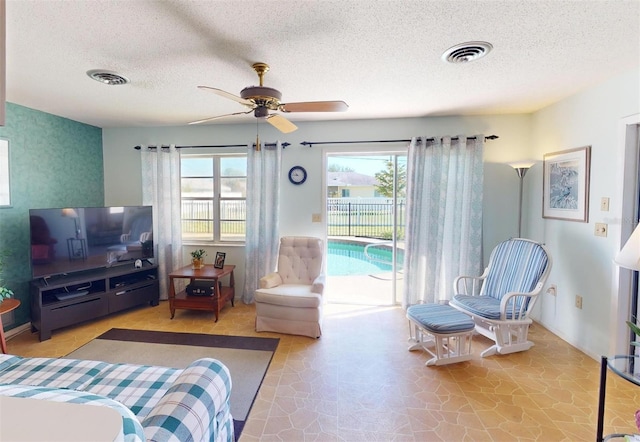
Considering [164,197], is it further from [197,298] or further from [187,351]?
[187,351]

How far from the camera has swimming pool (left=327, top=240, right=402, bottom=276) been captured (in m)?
4.13

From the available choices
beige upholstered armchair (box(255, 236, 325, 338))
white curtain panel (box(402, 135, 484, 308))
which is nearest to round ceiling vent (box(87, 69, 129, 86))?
beige upholstered armchair (box(255, 236, 325, 338))

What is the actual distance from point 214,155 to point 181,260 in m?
1.51

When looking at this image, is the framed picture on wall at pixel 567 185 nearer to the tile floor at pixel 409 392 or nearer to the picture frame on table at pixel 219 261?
the tile floor at pixel 409 392

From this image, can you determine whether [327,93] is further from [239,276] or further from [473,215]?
[239,276]

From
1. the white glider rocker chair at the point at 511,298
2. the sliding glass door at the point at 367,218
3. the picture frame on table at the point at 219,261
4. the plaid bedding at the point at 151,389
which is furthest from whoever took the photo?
the sliding glass door at the point at 367,218

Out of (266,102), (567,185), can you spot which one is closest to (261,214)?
(266,102)

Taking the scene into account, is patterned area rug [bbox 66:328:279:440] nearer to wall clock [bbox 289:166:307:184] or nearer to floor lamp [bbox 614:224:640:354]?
wall clock [bbox 289:166:307:184]

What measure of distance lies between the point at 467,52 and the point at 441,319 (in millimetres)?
2039

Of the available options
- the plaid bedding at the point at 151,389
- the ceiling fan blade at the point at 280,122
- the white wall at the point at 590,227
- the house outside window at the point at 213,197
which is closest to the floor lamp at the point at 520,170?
the white wall at the point at 590,227

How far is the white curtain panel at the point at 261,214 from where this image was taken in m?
3.88

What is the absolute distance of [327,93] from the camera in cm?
283

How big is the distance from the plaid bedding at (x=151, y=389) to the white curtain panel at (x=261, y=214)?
230cm

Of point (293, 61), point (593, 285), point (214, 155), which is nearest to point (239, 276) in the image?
point (214, 155)
